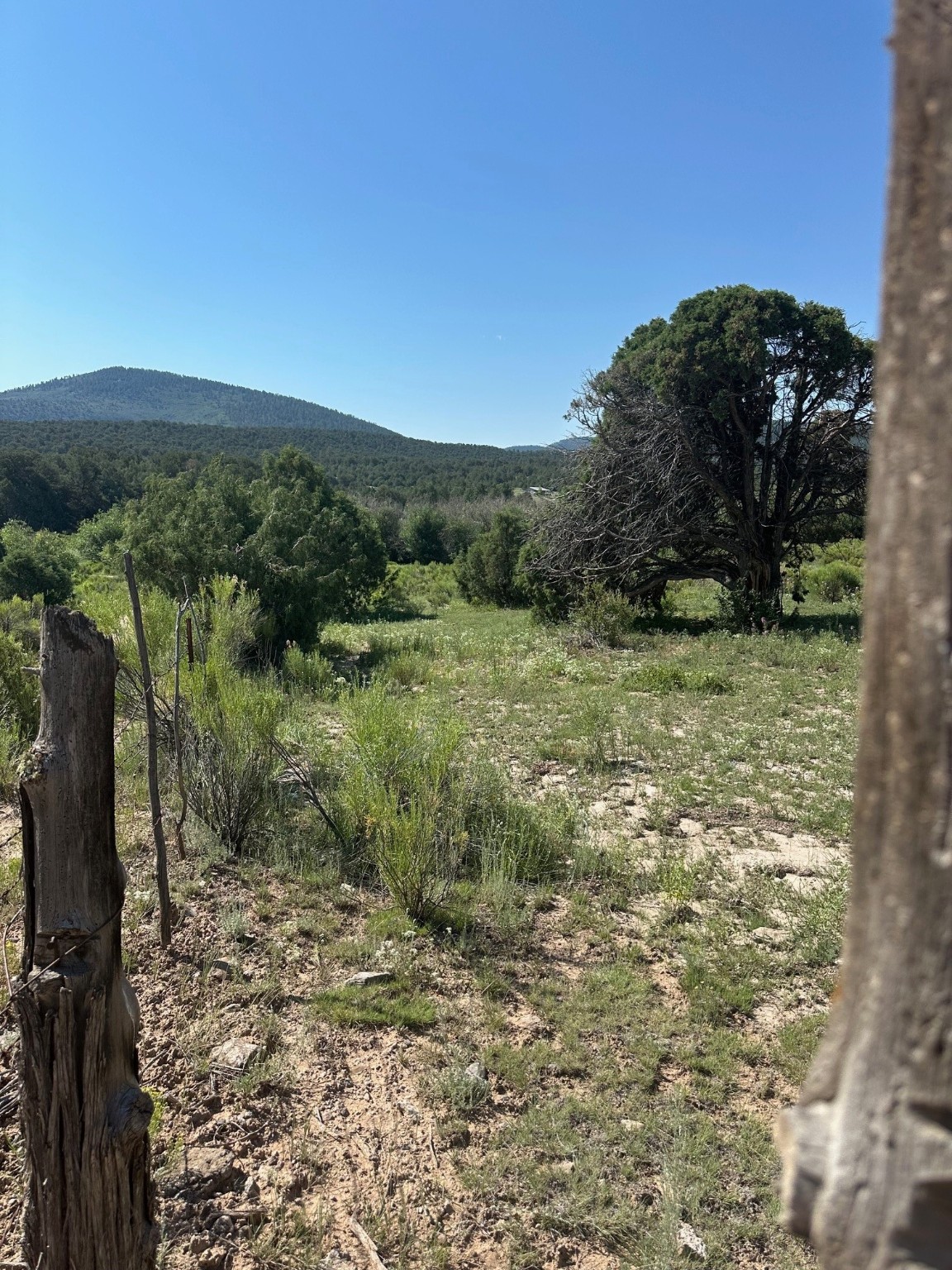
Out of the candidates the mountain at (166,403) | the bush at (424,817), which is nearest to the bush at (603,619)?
the bush at (424,817)

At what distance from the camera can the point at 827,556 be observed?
76.6ft

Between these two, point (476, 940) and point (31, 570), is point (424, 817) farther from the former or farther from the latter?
point (31, 570)

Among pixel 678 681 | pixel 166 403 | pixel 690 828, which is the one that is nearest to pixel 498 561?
pixel 678 681

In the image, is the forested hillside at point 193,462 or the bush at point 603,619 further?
the forested hillside at point 193,462

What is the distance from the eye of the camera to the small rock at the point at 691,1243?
2186 millimetres

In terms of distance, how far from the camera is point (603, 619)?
13133mm

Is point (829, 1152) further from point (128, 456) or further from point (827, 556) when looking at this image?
point (128, 456)

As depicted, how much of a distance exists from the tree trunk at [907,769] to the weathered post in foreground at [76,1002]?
165cm

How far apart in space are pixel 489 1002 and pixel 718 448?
1286 cm

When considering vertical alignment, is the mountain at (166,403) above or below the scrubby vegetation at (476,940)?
above

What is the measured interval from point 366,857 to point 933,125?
172 inches

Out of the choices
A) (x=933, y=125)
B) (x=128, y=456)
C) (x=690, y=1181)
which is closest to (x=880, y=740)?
(x=933, y=125)

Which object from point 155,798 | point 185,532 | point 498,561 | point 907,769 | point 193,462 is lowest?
point 155,798

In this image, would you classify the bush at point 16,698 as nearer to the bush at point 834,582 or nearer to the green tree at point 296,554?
the green tree at point 296,554
